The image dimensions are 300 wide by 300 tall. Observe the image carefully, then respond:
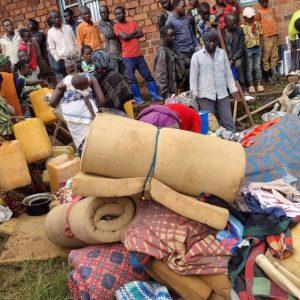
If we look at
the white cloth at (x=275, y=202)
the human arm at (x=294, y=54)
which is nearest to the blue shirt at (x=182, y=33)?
the human arm at (x=294, y=54)

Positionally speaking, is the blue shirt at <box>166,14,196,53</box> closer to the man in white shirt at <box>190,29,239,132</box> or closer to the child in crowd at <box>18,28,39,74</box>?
the man in white shirt at <box>190,29,239,132</box>

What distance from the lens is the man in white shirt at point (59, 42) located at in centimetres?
816

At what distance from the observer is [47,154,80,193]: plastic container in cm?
512

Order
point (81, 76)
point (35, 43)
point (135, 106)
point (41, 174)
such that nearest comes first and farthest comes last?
point (81, 76), point (41, 174), point (135, 106), point (35, 43)

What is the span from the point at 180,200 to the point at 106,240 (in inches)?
24.6

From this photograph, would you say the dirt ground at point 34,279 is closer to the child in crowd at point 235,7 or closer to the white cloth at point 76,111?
the white cloth at point 76,111

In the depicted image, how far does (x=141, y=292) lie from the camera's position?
305cm

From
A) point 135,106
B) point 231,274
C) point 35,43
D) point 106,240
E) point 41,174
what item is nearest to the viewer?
point 231,274

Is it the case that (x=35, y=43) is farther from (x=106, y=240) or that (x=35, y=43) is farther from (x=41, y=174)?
(x=106, y=240)

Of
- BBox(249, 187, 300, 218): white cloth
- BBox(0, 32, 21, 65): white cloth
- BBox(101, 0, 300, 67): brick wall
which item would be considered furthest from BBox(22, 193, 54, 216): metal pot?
BBox(101, 0, 300, 67): brick wall

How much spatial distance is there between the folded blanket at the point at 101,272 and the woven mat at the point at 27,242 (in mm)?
754

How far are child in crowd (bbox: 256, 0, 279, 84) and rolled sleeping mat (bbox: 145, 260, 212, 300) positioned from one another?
5945mm

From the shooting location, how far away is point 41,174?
18.9 ft

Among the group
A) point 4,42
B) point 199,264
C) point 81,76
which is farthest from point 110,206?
point 4,42
